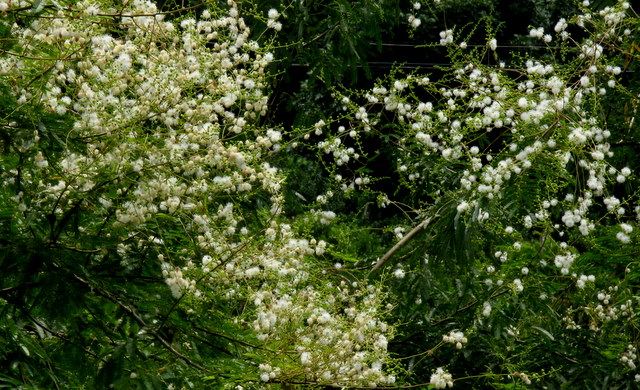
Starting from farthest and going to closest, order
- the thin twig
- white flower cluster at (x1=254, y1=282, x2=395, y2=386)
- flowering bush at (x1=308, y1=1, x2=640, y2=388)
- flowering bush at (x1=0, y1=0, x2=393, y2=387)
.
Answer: the thin twig → flowering bush at (x1=308, y1=1, x2=640, y2=388) → white flower cluster at (x1=254, y1=282, x2=395, y2=386) → flowering bush at (x1=0, y1=0, x2=393, y2=387)

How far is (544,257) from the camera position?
224 inches

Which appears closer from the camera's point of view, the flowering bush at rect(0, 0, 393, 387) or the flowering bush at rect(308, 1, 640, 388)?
the flowering bush at rect(0, 0, 393, 387)

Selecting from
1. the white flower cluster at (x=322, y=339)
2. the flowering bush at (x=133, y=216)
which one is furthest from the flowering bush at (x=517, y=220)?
the flowering bush at (x=133, y=216)

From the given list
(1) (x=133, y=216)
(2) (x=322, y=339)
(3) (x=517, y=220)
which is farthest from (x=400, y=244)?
(1) (x=133, y=216)

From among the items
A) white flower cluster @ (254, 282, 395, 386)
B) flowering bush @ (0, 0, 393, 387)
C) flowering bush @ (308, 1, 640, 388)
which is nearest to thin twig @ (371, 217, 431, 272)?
flowering bush @ (308, 1, 640, 388)

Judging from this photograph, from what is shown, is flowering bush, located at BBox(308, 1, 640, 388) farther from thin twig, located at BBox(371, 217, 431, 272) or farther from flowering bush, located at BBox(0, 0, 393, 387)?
flowering bush, located at BBox(0, 0, 393, 387)

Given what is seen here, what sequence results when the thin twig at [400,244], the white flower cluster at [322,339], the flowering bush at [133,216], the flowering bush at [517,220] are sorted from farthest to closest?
1. the thin twig at [400,244]
2. the flowering bush at [517,220]
3. the white flower cluster at [322,339]
4. the flowering bush at [133,216]

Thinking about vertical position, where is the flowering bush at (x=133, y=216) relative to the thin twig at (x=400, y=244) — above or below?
above

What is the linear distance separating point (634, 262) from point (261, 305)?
2851 millimetres

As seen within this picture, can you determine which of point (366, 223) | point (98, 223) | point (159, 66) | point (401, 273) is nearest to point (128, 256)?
point (98, 223)

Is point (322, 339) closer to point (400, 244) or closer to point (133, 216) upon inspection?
point (133, 216)

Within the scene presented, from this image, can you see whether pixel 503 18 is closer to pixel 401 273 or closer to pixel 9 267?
pixel 401 273

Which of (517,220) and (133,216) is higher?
(133,216)

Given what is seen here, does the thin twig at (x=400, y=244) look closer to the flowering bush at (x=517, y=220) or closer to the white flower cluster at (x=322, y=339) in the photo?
the flowering bush at (x=517, y=220)
